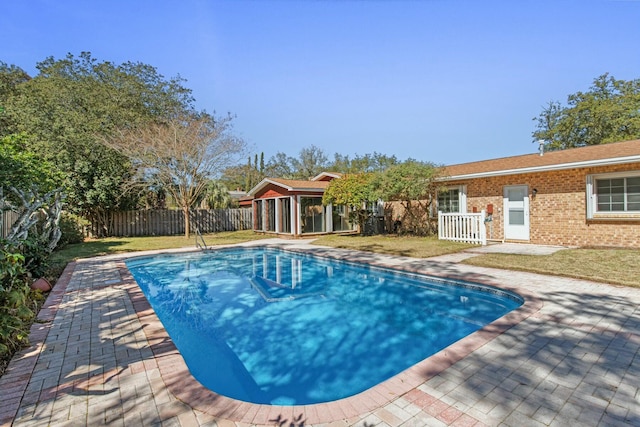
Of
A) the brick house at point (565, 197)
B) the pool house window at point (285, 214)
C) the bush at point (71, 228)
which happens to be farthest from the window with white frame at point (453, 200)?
the bush at point (71, 228)

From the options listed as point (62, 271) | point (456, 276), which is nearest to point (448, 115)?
point (456, 276)

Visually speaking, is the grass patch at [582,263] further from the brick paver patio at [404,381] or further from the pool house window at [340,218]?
the pool house window at [340,218]

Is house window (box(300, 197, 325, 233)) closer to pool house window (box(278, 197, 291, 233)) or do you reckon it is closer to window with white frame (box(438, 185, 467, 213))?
pool house window (box(278, 197, 291, 233))

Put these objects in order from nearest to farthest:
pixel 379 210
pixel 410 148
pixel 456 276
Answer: pixel 456 276 < pixel 379 210 < pixel 410 148

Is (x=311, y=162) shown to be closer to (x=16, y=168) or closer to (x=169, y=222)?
(x=169, y=222)

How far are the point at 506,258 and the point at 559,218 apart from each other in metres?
3.91

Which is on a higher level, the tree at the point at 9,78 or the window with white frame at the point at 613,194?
the tree at the point at 9,78

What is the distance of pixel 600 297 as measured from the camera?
5141 millimetres

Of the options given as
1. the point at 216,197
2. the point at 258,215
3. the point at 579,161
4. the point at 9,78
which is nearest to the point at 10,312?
the point at 579,161

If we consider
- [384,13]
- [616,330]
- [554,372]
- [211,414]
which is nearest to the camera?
[211,414]

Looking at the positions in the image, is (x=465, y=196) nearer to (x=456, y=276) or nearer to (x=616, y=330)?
(x=456, y=276)

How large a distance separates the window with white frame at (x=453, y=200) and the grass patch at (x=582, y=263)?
4.26 meters

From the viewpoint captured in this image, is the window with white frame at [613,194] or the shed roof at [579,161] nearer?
the shed roof at [579,161]

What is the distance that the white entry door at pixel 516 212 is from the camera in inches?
450
